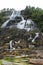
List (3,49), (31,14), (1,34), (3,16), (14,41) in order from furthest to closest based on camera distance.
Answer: (3,16), (31,14), (1,34), (14,41), (3,49)

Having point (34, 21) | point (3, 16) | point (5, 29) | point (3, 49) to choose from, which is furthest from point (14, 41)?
point (3, 16)

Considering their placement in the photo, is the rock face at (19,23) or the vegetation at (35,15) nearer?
the vegetation at (35,15)

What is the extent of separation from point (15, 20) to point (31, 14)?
1.64 meters

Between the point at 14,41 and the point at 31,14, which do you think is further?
the point at 31,14

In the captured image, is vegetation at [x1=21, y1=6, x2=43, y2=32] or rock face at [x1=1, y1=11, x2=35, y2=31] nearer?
vegetation at [x1=21, y1=6, x2=43, y2=32]

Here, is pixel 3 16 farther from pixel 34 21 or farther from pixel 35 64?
pixel 35 64

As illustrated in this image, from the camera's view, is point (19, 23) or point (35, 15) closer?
point (35, 15)

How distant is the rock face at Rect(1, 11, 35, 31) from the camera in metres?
21.2

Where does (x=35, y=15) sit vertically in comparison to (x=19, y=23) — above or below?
above

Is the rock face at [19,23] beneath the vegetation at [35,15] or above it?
beneath

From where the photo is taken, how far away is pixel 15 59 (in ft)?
36.4

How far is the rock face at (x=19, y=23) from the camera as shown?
21.2 meters

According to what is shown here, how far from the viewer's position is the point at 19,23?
878 inches

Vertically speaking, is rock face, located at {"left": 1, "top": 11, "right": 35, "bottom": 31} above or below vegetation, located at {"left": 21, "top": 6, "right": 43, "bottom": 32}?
below
